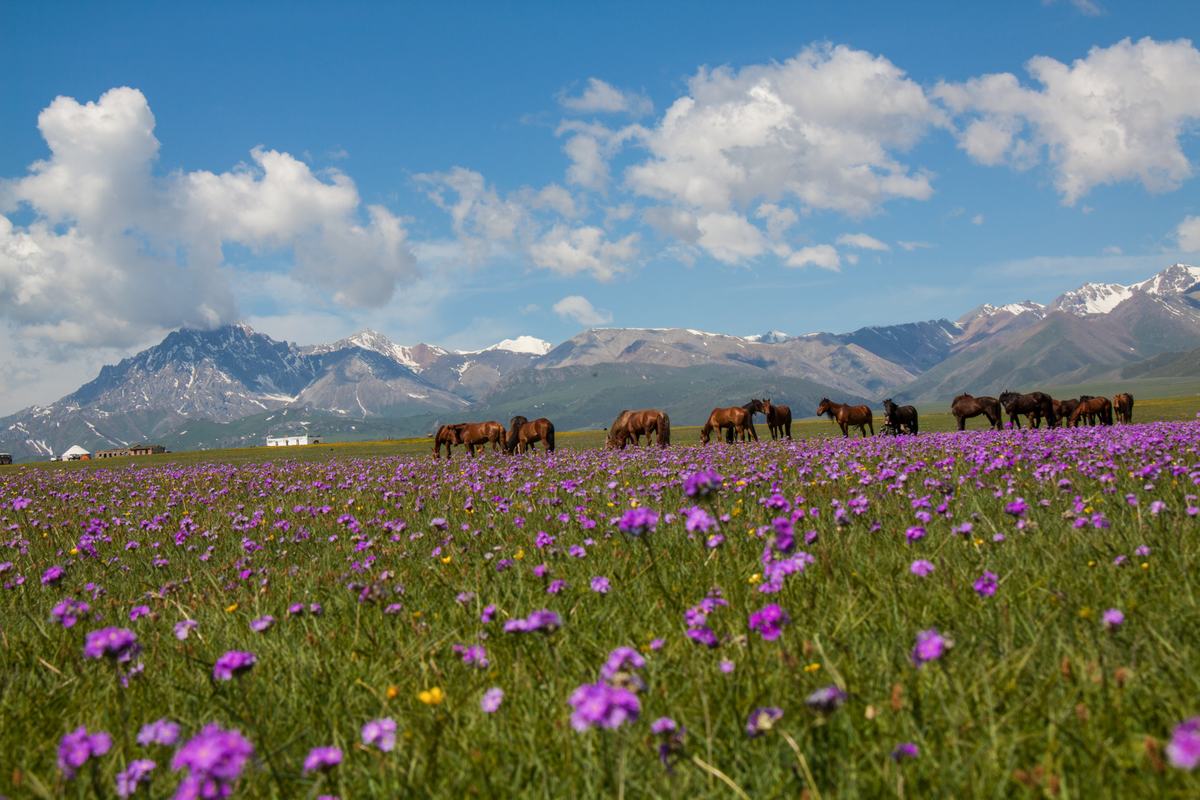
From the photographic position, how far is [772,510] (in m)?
8.15

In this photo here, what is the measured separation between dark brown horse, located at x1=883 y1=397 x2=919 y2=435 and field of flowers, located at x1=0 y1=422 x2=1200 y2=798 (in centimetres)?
3607

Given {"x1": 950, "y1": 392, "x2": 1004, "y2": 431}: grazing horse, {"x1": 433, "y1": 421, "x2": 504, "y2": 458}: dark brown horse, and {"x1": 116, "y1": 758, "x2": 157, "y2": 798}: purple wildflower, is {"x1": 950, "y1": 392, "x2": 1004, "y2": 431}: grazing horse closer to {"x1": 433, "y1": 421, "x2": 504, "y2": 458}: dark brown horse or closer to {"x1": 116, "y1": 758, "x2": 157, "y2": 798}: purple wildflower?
{"x1": 433, "y1": 421, "x2": 504, "y2": 458}: dark brown horse

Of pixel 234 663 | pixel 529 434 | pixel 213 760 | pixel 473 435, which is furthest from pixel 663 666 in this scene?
pixel 473 435

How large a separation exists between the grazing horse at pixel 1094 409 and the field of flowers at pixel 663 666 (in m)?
39.9

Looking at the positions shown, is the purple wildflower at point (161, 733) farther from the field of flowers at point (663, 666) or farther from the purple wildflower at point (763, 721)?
the purple wildflower at point (763, 721)

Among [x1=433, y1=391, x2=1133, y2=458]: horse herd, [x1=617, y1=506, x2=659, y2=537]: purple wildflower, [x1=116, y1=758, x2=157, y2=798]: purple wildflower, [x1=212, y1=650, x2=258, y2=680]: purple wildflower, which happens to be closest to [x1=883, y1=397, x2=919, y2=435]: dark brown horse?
[x1=433, y1=391, x2=1133, y2=458]: horse herd

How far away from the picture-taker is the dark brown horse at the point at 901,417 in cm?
4278

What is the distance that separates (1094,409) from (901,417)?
10.2m

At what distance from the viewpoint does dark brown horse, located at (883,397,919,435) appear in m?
42.8

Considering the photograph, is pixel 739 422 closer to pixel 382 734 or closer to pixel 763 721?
pixel 382 734

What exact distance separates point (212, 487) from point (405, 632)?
17071 mm

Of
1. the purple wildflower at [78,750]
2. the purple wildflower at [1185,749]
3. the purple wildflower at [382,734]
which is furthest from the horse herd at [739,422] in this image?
the purple wildflower at [1185,749]

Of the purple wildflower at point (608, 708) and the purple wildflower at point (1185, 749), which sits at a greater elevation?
the purple wildflower at point (1185, 749)

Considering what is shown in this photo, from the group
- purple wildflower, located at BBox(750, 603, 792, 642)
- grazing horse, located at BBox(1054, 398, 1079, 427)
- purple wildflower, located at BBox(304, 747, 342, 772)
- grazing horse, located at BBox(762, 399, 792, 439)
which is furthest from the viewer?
grazing horse, located at BBox(762, 399, 792, 439)
